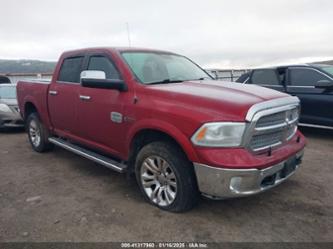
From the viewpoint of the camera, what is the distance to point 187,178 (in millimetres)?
3152

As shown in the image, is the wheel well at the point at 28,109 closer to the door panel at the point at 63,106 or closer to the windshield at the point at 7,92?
the door panel at the point at 63,106

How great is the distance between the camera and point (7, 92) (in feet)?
29.7

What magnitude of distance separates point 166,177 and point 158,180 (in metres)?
0.15

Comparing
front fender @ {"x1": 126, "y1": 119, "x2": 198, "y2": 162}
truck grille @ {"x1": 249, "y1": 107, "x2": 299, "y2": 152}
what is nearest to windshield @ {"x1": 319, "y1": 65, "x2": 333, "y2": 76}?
truck grille @ {"x1": 249, "y1": 107, "x2": 299, "y2": 152}

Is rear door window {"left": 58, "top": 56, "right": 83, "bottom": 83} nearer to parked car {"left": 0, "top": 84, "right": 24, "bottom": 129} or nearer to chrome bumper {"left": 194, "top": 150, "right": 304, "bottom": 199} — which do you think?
chrome bumper {"left": 194, "top": 150, "right": 304, "bottom": 199}

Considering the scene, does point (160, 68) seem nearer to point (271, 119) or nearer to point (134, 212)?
point (271, 119)

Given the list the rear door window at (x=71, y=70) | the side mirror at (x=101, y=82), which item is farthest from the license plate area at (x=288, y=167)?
the rear door window at (x=71, y=70)

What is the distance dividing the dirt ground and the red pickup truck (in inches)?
12.9

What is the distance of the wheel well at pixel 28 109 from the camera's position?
6.08 meters

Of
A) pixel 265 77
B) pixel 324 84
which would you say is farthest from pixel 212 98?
pixel 265 77

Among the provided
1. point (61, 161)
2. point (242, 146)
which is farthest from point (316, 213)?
point (61, 161)

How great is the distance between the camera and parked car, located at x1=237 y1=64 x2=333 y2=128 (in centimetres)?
648

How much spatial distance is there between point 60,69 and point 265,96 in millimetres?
3519

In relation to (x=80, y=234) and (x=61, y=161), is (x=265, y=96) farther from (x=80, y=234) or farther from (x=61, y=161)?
(x=61, y=161)
